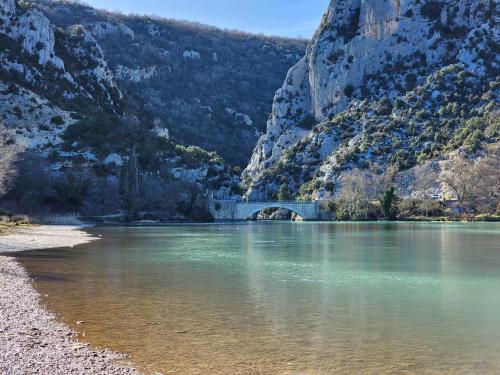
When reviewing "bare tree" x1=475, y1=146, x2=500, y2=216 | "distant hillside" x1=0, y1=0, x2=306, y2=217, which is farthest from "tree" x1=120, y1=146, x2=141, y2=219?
"bare tree" x1=475, y1=146, x2=500, y2=216

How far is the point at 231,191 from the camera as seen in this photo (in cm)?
16638

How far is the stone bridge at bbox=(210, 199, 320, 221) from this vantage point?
494ft

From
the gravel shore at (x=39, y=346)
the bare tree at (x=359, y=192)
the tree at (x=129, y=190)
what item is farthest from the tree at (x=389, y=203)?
the gravel shore at (x=39, y=346)

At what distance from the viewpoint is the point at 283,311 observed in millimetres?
21156

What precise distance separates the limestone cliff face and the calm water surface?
139 metres

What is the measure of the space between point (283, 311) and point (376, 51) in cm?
16916

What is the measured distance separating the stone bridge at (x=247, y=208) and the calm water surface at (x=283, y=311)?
109934 millimetres

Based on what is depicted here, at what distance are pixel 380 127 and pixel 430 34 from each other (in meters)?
34.9

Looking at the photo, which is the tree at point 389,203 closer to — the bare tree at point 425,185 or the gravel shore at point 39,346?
the bare tree at point 425,185

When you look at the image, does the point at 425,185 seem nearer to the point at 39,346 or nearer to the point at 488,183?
the point at 488,183

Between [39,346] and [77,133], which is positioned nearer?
[39,346]

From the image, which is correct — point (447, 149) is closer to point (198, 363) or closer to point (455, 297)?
point (455, 297)

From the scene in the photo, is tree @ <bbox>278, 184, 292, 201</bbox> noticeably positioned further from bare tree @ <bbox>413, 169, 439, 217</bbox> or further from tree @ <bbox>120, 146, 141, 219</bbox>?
tree @ <bbox>120, 146, 141, 219</bbox>

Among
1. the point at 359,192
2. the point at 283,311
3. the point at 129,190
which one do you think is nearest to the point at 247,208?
the point at 359,192
